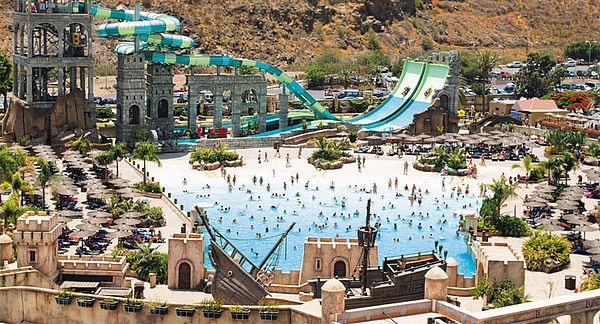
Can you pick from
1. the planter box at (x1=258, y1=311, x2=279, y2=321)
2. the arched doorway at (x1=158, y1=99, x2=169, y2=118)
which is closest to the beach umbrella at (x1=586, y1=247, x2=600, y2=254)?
the planter box at (x1=258, y1=311, x2=279, y2=321)

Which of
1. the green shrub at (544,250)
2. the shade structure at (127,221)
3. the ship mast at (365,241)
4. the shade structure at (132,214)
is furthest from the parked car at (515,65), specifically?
the ship mast at (365,241)

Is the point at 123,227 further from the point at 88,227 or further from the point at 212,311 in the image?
the point at 212,311

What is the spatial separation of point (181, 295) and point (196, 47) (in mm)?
86998

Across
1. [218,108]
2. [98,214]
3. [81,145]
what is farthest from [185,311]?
[218,108]

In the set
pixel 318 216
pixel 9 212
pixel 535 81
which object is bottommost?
pixel 318 216

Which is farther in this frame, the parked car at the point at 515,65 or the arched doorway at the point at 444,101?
the parked car at the point at 515,65

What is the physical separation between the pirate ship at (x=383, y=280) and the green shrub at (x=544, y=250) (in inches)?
375

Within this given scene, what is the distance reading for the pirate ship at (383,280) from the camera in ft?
101

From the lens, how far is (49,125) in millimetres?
69688

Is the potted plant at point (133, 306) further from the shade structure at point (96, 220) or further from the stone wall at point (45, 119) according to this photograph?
the stone wall at point (45, 119)

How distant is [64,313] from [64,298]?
53 cm

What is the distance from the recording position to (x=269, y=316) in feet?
103

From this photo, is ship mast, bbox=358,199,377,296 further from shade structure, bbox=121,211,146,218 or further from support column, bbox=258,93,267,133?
support column, bbox=258,93,267,133

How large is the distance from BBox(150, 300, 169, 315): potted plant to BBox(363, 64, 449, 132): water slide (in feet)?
158
